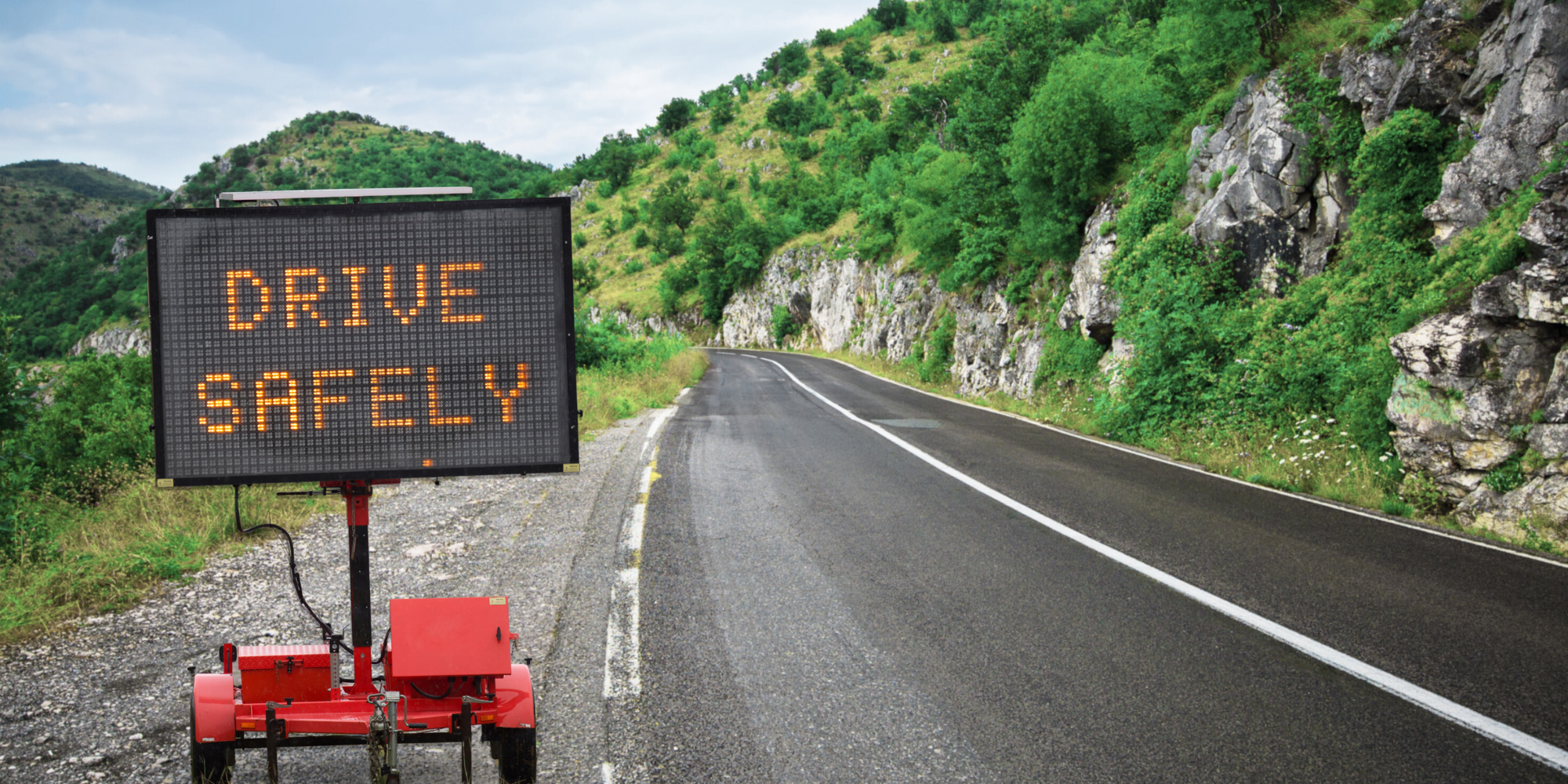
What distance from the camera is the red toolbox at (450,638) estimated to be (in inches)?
118

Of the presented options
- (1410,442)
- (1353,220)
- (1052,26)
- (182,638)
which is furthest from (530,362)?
(1052,26)

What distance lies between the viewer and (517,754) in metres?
3.08

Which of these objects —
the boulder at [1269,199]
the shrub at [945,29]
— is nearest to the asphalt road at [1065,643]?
the boulder at [1269,199]

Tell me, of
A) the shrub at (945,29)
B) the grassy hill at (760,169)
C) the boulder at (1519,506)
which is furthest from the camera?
the shrub at (945,29)

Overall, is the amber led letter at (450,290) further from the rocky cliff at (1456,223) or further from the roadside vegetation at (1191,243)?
the rocky cliff at (1456,223)

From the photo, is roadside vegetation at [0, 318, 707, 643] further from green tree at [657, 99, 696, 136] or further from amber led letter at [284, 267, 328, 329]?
green tree at [657, 99, 696, 136]

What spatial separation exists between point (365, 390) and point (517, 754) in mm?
1545

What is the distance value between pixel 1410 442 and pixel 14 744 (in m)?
11.7

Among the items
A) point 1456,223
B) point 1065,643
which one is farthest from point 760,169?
point 1065,643

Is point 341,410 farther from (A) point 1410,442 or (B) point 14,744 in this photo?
(A) point 1410,442

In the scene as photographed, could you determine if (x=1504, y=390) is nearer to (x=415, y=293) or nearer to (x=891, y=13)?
(x=415, y=293)

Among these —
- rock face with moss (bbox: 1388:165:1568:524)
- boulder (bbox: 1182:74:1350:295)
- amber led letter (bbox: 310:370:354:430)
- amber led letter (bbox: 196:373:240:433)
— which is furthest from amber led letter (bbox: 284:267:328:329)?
boulder (bbox: 1182:74:1350:295)

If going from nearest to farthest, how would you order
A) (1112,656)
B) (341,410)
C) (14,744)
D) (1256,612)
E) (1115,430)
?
(341,410) < (14,744) < (1112,656) < (1256,612) < (1115,430)

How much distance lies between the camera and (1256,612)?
16.4ft
